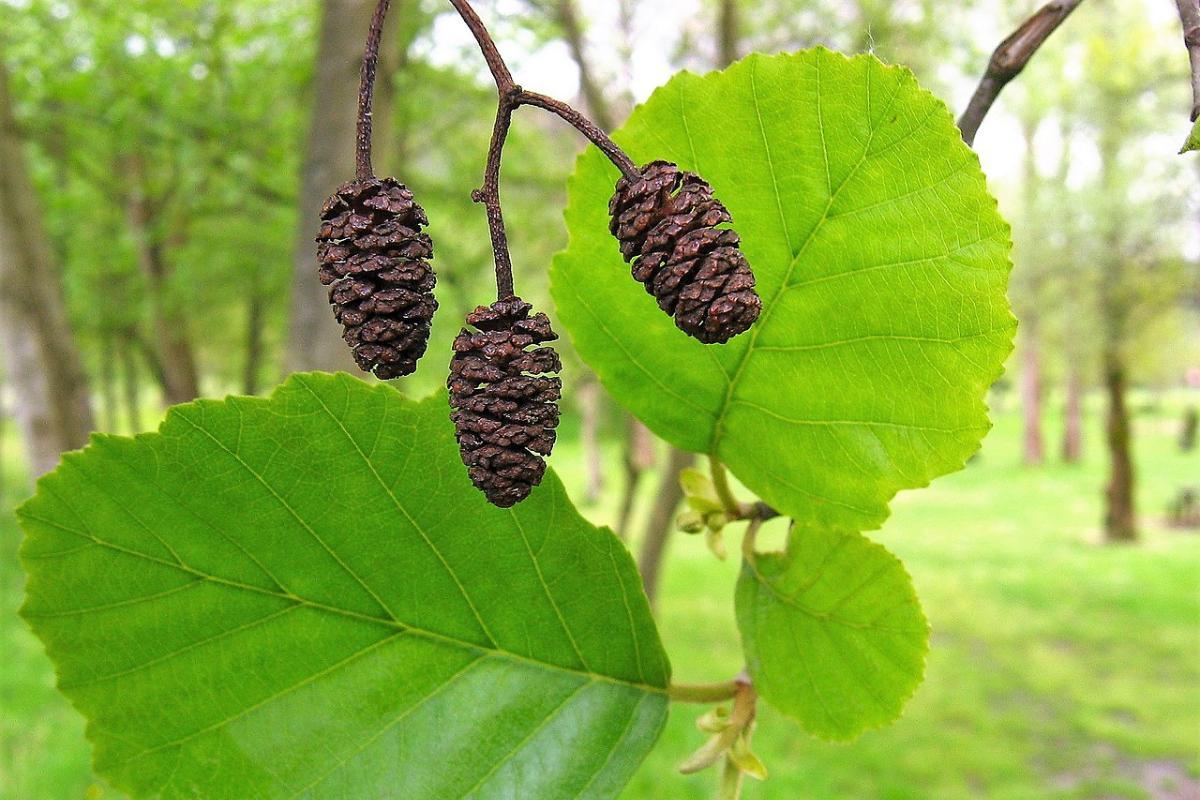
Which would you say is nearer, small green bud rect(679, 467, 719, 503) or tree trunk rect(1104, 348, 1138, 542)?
small green bud rect(679, 467, 719, 503)

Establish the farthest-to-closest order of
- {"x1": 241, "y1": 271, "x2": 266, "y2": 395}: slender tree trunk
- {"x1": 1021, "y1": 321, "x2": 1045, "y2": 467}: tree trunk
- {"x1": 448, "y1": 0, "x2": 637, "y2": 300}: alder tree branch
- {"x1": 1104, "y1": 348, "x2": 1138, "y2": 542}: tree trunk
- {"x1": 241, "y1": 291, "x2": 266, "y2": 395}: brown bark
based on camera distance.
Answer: {"x1": 1021, "y1": 321, "x2": 1045, "y2": 467}: tree trunk, {"x1": 1104, "y1": 348, "x2": 1138, "y2": 542}: tree trunk, {"x1": 241, "y1": 291, "x2": 266, "y2": 395}: brown bark, {"x1": 241, "y1": 271, "x2": 266, "y2": 395}: slender tree trunk, {"x1": 448, "y1": 0, "x2": 637, "y2": 300}: alder tree branch

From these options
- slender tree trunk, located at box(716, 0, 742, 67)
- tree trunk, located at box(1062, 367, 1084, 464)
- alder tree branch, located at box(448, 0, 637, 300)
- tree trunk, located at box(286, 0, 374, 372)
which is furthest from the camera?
tree trunk, located at box(1062, 367, 1084, 464)

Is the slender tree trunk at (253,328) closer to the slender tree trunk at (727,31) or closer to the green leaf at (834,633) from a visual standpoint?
the slender tree trunk at (727,31)

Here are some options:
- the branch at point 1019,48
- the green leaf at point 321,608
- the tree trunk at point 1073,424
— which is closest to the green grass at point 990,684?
the green leaf at point 321,608

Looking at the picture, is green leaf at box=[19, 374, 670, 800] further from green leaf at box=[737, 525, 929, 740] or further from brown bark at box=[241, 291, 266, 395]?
brown bark at box=[241, 291, 266, 395]

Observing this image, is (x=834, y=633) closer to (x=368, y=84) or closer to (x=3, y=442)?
(x=368, y=84)

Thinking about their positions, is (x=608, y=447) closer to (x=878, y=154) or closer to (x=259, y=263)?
(x=259, y=263)

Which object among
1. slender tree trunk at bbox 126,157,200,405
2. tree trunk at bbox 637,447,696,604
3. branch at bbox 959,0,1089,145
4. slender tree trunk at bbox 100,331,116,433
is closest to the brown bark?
slender tree trunk at bbox 126,157,200,405

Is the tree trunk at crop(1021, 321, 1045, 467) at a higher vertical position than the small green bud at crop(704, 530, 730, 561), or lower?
higher
